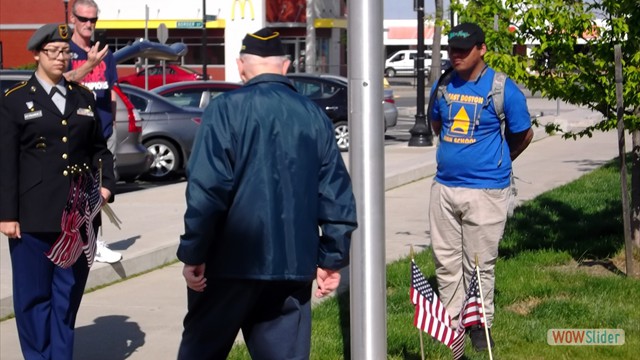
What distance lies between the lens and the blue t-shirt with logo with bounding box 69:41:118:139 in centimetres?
820

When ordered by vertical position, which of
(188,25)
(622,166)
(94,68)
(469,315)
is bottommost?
(469,315)

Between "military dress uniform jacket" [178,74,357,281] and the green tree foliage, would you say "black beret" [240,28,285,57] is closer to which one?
"military dress uniform jacket" [178,74,357,281]

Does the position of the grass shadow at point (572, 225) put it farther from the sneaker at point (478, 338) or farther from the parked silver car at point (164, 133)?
the parked silver car at point (164, 133)

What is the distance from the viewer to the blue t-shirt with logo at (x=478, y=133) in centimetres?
655

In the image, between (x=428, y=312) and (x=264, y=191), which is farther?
(x=428, y=312)

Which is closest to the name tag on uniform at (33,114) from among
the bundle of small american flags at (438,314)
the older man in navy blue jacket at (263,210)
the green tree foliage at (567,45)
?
the older man in navy blue jacket at (263,210)

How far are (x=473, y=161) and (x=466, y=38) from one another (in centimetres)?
72

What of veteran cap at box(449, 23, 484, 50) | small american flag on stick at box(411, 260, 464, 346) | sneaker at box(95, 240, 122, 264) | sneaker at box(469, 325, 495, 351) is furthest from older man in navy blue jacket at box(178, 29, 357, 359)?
sneaker at box(95, 240, 122, 264)

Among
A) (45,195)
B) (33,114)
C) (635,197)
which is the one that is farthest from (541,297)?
(33,114)

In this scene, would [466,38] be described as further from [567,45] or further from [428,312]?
[567,45]

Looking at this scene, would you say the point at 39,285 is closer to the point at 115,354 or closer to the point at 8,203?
the point at 8,203

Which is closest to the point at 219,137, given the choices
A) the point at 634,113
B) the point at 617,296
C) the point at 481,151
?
the point at 481,151

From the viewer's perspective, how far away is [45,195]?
18.9 feet

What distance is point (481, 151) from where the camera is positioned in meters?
6.55
